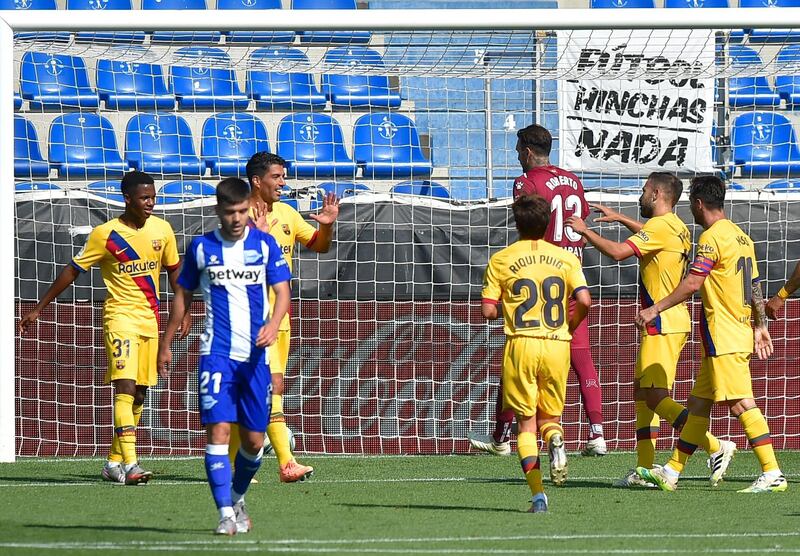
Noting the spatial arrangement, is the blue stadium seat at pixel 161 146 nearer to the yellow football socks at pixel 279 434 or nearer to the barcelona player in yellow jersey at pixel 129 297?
the barcelona player in yellow jersey at pixel 129 297

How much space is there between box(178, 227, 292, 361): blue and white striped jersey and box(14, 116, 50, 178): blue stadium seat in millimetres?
7560

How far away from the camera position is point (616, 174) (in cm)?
1245

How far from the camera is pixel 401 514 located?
6281 mm

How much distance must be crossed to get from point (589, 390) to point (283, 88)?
20.9ft

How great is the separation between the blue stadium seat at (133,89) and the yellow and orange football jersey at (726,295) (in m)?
6.92

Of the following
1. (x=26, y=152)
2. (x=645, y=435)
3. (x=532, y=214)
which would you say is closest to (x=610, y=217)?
(x=645, y=435)

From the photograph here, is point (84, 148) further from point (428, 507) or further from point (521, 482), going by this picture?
point (428, 507)

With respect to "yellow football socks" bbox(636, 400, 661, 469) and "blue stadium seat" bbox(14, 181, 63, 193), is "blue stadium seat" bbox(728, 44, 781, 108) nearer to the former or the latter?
"yellow football socks" bbox(636, 400, 661, 469)

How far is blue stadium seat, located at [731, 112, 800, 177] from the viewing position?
43.2ft

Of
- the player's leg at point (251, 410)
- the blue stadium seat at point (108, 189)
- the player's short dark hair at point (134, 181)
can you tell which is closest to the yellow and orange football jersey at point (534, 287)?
the player's leg at point (251, 410)

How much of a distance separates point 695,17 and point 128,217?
14.4 ft

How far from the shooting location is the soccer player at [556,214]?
8.57 metres

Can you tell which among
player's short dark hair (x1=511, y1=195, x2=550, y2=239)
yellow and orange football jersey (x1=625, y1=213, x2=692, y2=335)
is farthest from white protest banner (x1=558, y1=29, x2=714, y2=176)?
player's short dark hair (x1=511, y1=195, x2=550, y2=239)

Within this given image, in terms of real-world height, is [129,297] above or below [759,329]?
above
